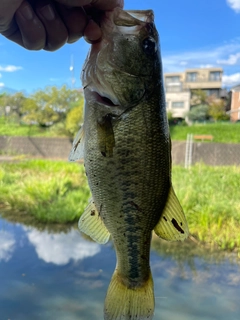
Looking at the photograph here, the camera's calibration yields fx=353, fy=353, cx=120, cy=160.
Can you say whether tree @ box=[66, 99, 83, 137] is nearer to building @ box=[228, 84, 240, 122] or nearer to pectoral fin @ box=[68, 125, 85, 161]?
pectoral fin @ box=[68, 125, 85, 161]

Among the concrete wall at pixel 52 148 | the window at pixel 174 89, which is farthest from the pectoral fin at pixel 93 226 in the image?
the window at pixel 174 89

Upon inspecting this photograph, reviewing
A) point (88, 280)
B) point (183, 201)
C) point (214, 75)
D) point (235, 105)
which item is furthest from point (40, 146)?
point (214, 75)

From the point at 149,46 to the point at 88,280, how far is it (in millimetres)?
3204

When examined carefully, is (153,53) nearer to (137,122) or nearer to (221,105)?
(137,122)

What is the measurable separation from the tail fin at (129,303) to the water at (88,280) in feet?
7.88

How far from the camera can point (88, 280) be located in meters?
3.67

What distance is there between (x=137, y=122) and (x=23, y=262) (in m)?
3.62

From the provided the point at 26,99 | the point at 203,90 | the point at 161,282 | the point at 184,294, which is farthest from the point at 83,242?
the point at 203,90

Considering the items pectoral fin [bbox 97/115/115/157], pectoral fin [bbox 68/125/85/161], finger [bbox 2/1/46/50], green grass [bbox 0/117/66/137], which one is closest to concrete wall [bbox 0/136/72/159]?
green grass [bbox 0/117/66/137]

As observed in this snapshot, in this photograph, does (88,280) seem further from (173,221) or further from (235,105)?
(235,105)

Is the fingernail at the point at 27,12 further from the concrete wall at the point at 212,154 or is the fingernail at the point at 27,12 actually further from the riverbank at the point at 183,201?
the concrete wall at the point at 212,154

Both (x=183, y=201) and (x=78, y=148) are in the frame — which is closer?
(x=78, y=148)

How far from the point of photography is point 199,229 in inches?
173

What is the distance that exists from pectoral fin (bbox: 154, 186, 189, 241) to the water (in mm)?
2500
